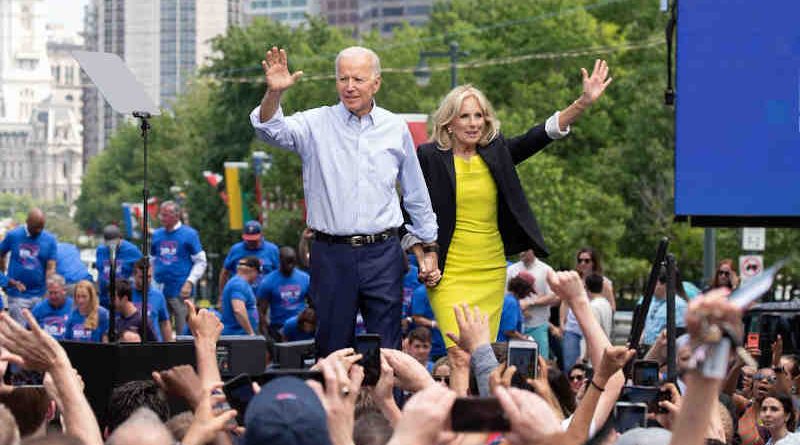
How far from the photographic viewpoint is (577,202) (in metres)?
49.7

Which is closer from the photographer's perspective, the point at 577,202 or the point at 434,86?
the point at 577,202

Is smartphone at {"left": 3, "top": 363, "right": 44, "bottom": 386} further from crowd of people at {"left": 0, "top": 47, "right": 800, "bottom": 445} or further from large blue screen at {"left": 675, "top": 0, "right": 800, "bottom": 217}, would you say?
large blue screen at {"left": 675, "top": 0, "right": 800, "bottom": 217}

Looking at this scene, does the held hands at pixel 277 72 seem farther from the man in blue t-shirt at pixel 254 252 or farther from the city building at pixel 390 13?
the city building at pixel 390 13

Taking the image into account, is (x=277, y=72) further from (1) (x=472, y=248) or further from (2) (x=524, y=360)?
(2) (x=524, y=360)

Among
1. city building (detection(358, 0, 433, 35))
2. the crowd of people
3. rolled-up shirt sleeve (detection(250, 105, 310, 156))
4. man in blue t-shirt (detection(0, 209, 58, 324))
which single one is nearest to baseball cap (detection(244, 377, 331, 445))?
the crowd of people

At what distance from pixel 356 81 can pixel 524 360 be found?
7.55ft

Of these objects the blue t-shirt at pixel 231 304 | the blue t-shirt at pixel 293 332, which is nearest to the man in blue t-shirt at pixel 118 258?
the blue t-shirt at pixel 231 304

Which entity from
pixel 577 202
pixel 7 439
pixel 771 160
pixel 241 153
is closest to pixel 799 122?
pixel 771 160

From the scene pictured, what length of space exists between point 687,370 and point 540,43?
54484 millimetres

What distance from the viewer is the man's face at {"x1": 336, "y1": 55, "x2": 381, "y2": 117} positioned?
25.5 feet

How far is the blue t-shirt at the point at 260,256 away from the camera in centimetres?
→ 1772

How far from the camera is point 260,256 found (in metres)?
17.9

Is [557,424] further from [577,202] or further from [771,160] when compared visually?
[577,202]

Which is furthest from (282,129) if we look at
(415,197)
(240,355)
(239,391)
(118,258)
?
(118,258)
